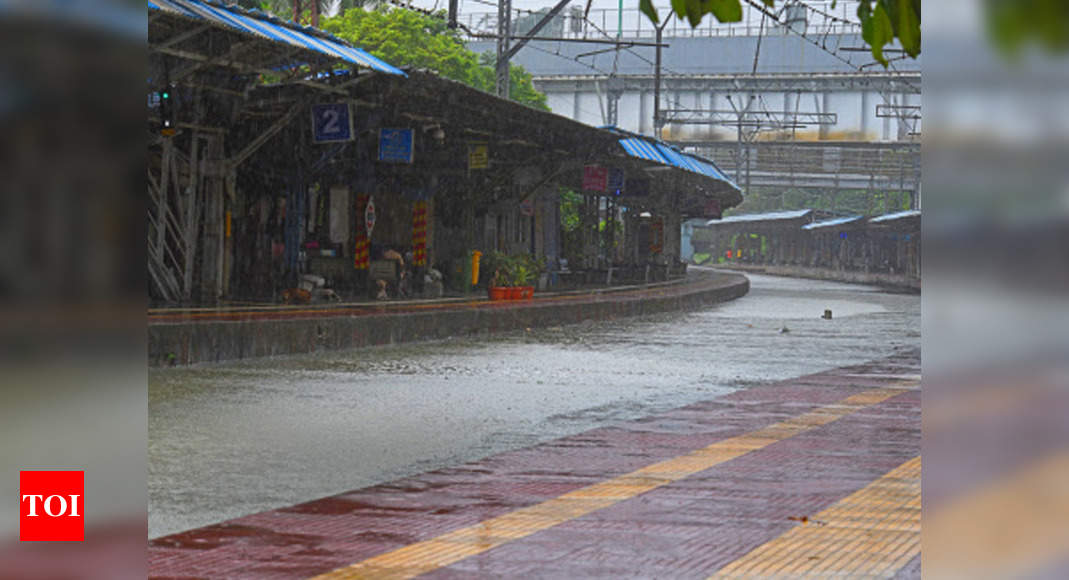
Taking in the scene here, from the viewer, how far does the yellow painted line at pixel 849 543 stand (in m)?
4.87

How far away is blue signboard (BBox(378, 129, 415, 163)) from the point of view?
2092 centimetres

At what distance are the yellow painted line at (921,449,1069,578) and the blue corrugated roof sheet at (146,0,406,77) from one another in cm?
895

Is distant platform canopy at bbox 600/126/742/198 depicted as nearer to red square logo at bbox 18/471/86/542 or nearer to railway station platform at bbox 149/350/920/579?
railway station platform at bbox 149/350/920/579

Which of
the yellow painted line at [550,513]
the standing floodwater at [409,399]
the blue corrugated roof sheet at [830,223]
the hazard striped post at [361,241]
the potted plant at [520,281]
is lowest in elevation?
the standing floodwater at [409,399]

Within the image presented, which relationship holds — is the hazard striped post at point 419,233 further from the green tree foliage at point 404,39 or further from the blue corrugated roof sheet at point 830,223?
the blue corrugated roof sheet at point 830,223

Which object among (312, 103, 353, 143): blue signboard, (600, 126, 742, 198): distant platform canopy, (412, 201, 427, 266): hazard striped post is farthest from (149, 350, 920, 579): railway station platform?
(600, 126, 742, 198): distant platform canopy

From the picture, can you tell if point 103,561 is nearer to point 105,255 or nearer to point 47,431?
point 47,431

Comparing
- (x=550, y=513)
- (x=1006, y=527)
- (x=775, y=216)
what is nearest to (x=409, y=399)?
(x=550, y=513)

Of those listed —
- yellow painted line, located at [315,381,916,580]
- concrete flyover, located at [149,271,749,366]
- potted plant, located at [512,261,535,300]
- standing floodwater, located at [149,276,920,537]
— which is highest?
potted plant, located at [512,261,535,300]

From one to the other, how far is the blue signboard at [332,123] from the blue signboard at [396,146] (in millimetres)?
2582

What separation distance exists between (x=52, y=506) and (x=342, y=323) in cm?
1318

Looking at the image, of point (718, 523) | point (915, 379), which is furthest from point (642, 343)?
point (718, 523)

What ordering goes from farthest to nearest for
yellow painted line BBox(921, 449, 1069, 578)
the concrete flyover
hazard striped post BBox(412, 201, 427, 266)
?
hazard striped post BBox(412, 201, 427, 266)
the concrete flyover
yellow painted line BBox(921, 449, 1069, 578)

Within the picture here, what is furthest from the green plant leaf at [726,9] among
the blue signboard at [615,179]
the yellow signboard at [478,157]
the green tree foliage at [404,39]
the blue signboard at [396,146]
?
the green tree foliage at [404,39]
